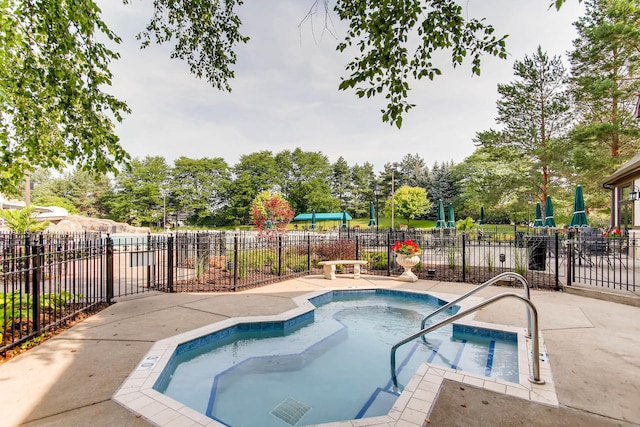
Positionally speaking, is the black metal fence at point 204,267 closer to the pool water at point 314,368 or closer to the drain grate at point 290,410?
the pool water at point 314,368

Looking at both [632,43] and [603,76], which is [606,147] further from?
[632,43]

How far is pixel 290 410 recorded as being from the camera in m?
3.37

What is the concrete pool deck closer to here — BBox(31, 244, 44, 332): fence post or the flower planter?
BBox(31, 244, 44, 332): fence post

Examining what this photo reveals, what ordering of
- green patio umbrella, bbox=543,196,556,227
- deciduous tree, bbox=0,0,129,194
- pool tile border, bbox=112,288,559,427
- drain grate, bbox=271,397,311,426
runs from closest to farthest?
1. pool tile border, bbox=112,288,559,427
2. drain grate, bbox=271,397,311,426
3. deciduous tree, bbox=0,0,129,194
4. green patio umbrella, bbox=543,196,556,227

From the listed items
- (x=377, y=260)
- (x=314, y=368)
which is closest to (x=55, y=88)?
(x=314, y=368)

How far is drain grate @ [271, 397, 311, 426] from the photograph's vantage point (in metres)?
3.21

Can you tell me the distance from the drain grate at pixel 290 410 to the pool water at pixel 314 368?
1cm

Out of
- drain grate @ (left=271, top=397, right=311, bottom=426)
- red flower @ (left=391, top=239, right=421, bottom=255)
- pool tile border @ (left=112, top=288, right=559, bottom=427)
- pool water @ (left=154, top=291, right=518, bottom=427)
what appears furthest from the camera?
red flower @ (left=391, top=239, right=421, bottom=255)

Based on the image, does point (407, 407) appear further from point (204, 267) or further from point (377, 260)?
point (377, 260)

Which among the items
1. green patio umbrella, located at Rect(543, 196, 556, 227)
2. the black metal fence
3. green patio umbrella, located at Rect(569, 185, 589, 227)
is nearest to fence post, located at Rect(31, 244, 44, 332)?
the black metal fence

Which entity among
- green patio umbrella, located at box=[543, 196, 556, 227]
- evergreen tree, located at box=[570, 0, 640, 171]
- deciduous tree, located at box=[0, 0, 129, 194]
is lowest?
green patio umbrella, located at box=[543, 196, 556, 227]

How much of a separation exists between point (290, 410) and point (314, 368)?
3.21 ft

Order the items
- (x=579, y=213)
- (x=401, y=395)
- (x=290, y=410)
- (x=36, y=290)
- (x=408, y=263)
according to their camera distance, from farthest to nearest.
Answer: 1. (x=579, y=213)
2. (x=408, y=263)
3. (x=36, y=290)
4. (x=290, y=410)
5. (x=401, y=395)

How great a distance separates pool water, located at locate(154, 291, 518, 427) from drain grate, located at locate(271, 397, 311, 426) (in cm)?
1
